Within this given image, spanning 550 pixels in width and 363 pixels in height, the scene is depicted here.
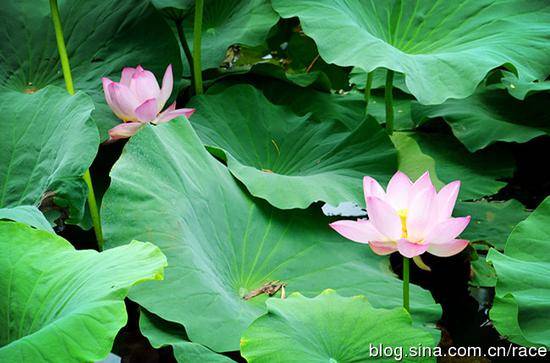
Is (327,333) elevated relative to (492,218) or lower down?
elevated

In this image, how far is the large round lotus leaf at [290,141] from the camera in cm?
191

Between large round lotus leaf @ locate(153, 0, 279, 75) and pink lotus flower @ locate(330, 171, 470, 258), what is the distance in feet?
3.35

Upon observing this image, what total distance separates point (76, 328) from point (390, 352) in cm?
52

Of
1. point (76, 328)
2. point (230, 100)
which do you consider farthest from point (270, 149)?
point (76, 328)

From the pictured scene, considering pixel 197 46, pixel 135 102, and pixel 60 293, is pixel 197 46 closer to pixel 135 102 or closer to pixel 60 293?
pixel 135 102

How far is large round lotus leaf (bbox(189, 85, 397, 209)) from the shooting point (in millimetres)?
1911

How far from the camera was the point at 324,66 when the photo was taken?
2771mm

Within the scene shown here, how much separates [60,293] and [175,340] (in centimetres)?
31

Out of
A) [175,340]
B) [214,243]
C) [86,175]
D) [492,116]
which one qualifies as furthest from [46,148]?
[492,116]

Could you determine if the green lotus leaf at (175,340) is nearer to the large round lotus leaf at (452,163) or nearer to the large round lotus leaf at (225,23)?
the large round lotus leaf at (452,163)

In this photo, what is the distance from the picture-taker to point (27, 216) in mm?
1324

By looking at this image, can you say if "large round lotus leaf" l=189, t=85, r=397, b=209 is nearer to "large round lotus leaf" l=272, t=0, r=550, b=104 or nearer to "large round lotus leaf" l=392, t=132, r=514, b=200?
"large round lotus leaf" l=392, t=132, r=514, b=200

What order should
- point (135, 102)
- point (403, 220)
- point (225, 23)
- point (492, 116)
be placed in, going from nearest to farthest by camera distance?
point (403, 220)
point (135, 102)
point (492, 116)
point (225, 23)

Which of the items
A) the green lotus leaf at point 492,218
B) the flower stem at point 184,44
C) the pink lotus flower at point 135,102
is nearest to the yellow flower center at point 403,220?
the green lotus leaf at point 492,218
